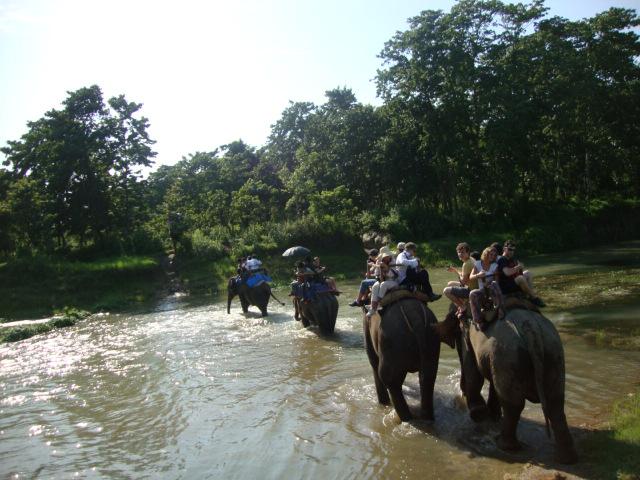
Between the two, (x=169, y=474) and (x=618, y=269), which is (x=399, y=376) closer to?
(x=169, y=474)

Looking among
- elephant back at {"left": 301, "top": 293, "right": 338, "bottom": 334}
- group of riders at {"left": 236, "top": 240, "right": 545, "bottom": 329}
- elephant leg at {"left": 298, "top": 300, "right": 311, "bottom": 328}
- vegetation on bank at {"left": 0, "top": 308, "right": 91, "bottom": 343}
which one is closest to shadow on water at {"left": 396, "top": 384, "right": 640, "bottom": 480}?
group of riders at {"left": 236, "top": 240, "right": 545, "bottom": 329}

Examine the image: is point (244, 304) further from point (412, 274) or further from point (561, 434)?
point (561, 434)

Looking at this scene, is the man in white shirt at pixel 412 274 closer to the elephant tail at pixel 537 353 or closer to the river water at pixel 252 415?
the river water at pixel 252 415

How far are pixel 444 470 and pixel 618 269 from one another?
62.3 ft

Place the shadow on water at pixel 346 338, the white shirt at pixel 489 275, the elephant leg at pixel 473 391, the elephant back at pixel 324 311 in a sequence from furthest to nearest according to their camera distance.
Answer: the elephant back at pixel 324 311 < the shadow on water at pixel 346 338 < the elephant leg at pixel 473 391 < the white shirt at pixel 489 275

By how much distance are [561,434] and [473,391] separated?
1659mm

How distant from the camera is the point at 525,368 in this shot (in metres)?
5.94

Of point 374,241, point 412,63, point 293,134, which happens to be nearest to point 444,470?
point 374,241

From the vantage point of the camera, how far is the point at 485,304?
22.5 feet

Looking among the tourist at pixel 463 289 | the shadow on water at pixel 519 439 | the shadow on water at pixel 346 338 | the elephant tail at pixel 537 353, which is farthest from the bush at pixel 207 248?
the elephant tail at pixel 537 353

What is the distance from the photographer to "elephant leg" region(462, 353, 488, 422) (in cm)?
741

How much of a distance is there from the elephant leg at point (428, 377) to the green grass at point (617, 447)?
1.91m

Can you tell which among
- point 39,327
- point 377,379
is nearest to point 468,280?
point 377,379

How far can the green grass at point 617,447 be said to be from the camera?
5.42m
